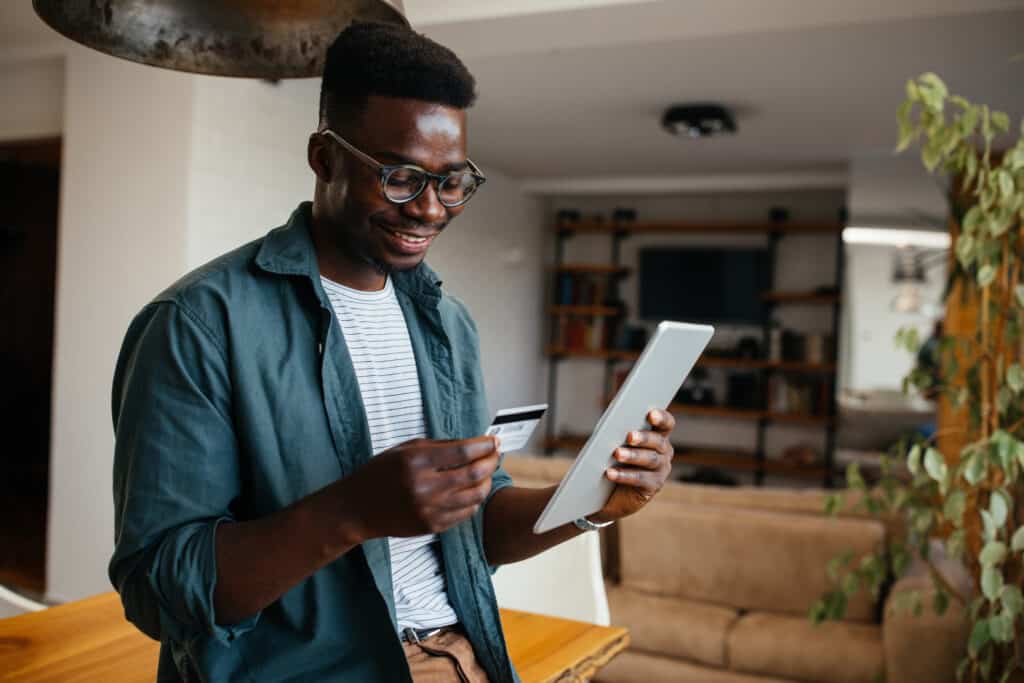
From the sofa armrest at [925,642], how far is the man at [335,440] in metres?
1.94

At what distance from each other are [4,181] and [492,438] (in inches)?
305

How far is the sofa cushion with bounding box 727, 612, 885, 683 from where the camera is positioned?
289cm

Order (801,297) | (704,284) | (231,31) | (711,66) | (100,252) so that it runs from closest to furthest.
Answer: (231,31), (100,252), (711,66), (801,297), (704,284)

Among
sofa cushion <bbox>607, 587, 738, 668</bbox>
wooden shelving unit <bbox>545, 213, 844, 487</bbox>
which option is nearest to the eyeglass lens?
sofa cushion <bbox>607, 587, 738, 668</bbox>

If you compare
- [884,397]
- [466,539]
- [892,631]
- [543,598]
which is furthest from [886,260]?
[466,539]

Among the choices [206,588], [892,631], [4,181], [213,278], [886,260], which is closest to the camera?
[206,588]

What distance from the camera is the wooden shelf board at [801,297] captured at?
6793 mm

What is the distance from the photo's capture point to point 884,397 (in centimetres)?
586

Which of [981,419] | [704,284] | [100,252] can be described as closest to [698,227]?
[704,284]

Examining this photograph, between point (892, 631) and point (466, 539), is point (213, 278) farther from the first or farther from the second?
point (892, 631)

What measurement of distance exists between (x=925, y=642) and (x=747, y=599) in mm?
673

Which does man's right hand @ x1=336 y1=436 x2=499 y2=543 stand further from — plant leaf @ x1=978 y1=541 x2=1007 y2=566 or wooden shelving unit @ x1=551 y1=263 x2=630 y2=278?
wooden shelving unit @ x1=551 y1=263 x2=630 y2=278

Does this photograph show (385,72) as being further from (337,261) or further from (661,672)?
(661,672)

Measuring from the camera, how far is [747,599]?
3225 millimetres
